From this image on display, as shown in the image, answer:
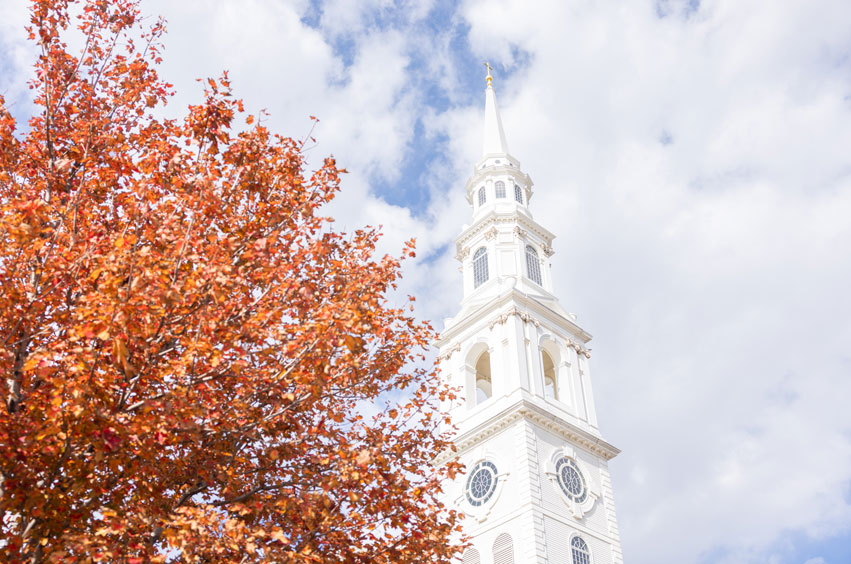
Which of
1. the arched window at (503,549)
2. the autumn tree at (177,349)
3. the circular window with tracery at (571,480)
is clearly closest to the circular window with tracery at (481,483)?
the arched window at (503,549)

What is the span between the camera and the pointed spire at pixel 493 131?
61.3m

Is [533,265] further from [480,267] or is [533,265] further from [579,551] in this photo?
[579,551]

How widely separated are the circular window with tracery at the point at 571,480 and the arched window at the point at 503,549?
14.5 feet

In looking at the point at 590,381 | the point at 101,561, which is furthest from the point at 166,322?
the point at 590,381

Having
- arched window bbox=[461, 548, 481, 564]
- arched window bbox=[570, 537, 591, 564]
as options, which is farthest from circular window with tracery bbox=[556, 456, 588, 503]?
arched window bbox=[461, 548, 481, 564]

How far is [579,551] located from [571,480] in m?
3.98

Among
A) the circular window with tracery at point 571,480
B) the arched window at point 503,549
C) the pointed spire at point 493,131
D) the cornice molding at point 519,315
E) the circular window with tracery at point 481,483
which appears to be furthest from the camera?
the pointed spire at point 493,131

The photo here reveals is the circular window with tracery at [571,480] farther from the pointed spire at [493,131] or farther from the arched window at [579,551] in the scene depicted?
the pointed spire at [493,131]

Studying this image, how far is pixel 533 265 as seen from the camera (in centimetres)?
5234

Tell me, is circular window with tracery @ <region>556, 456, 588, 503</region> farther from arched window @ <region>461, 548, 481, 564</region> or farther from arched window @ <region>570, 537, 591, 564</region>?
arched window @ <region>461, 548, 481, 564</region>

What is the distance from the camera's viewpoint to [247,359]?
31.1 ft

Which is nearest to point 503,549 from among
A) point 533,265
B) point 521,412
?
point 521,412

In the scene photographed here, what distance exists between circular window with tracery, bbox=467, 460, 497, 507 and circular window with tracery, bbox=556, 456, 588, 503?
367 centimetres

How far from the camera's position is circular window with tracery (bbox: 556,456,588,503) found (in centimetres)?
3981
